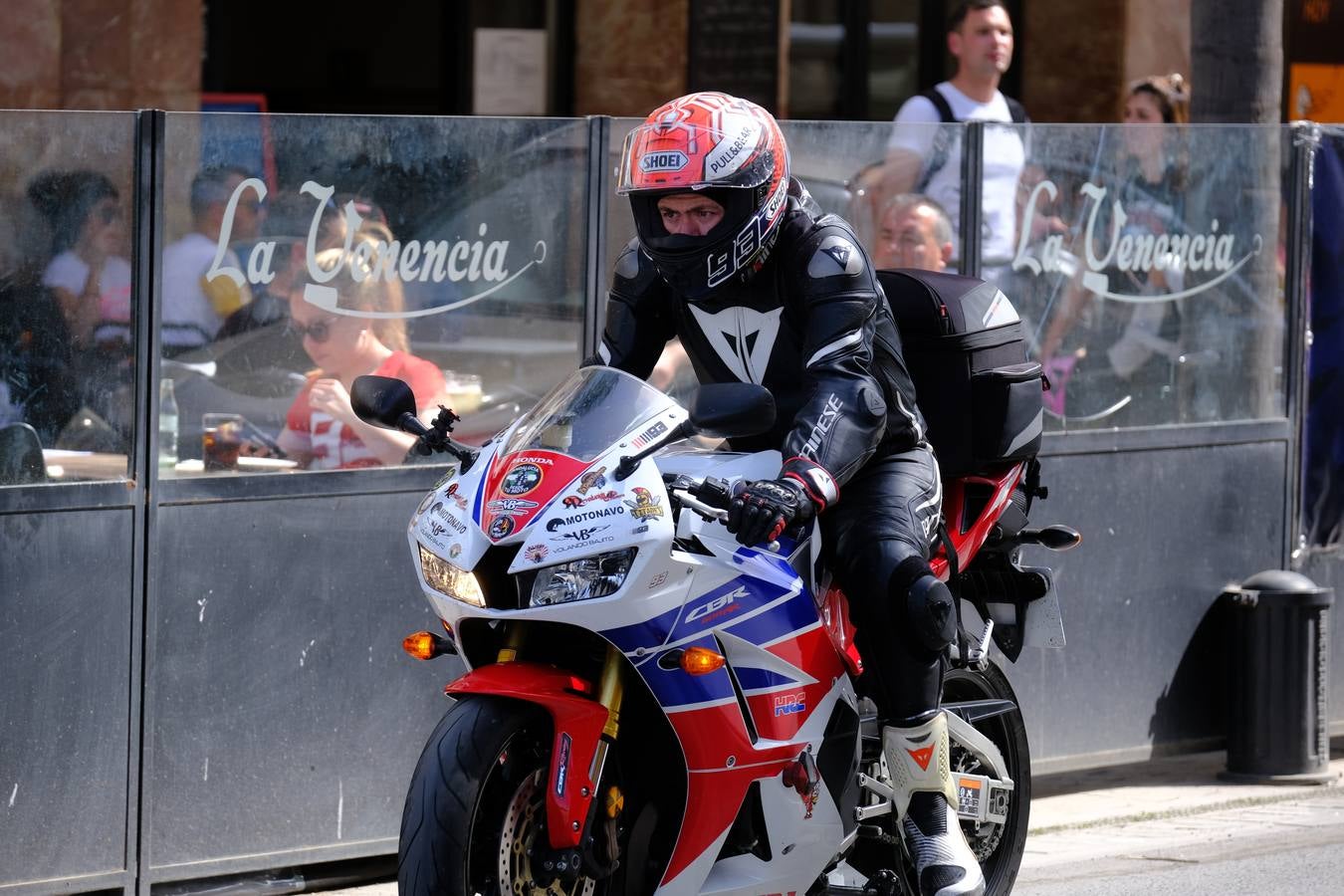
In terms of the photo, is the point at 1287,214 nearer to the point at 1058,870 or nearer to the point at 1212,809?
the point at 1212,809

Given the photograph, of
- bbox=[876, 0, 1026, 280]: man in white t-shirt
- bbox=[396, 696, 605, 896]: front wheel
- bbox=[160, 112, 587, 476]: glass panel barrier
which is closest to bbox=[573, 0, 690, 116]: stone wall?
bbox=[876, 0, 1026, 280]: man in white t-shirt

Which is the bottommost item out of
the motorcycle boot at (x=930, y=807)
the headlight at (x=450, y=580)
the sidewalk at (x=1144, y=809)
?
the sidewalk at (x=1144, y=809)

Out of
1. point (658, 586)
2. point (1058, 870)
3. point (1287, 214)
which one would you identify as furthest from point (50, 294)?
point (1287, 214)

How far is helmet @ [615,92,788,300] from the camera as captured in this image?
5086 millimetres

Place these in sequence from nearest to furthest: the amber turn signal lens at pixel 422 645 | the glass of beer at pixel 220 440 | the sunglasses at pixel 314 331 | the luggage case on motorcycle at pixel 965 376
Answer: the amber turn signal lens at pixel 422 645, the luggage case on motorcycle at pixel 965 376, the glass of beer at pixel 220 440, the sunglasses at pixel 314 331

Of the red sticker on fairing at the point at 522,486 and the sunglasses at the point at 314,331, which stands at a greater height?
the sunglasses at the point at 314,331

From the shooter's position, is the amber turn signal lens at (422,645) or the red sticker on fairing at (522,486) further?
the amber turn signal lens at (422,645)

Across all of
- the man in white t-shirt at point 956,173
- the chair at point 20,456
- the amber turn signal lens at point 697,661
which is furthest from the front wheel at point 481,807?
the man in white t-shirt at point 956,173

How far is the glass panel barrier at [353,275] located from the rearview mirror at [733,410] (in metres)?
2.19

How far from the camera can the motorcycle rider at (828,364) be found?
5.04 metres

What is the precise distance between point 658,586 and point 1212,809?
12.1 ft

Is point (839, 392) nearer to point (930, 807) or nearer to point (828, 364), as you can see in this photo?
point (828, 364)

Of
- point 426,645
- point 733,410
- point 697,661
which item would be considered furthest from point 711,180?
point 426,645

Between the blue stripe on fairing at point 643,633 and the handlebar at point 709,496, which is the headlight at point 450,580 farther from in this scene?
the handlebar at point 709,496
